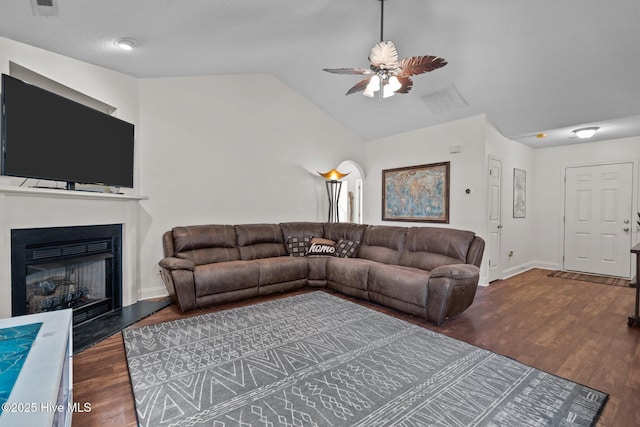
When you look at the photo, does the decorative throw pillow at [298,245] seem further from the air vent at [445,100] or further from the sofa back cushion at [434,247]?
the air vent at [445,100]

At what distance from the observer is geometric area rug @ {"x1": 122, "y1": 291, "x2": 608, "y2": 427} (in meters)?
1.66

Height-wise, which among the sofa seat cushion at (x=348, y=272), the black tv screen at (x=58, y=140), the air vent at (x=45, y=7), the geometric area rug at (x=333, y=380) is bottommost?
the geometric area rug at (x=333, y=380)

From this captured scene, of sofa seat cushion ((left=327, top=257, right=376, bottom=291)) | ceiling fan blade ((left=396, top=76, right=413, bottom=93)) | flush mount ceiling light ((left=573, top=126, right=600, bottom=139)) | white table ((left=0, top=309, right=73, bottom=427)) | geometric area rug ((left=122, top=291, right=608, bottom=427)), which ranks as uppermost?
ceiling fan blade ((left=396, top=76, right=413, bottom=93))

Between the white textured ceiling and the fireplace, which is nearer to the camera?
the fireplace

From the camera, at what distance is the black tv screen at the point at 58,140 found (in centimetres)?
229

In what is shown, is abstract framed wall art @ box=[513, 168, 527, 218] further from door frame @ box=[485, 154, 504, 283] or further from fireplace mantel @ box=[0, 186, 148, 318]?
fireplace mantel @ box=[0, 186, 148, 318]

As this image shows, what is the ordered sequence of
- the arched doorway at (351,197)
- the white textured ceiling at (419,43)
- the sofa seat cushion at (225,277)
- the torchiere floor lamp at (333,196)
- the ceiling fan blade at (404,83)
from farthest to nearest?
1. the arched doorway at (351,197)
2. the torchiere floor lamp at (333,196)
3. the sofa seat cushion at (225,277)
4. the ceiling fan blade at (404,83)
5. the white textured ceiling at (419,43)

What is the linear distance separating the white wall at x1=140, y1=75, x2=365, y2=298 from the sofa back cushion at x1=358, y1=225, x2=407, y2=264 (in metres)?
1.36

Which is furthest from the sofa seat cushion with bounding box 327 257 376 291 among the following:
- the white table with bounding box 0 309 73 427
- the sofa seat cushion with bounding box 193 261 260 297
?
the white table with bounding box 0 309 73 427

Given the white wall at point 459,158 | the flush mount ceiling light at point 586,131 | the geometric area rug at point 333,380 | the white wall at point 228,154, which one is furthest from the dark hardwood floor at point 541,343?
the flush mount ceiling light at point 586,131

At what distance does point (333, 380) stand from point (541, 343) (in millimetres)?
1900

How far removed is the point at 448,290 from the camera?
2.88 m

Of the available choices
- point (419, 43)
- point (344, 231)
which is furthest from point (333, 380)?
point (419, 43)

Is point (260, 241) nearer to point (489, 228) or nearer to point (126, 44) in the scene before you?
point (126, 44)
